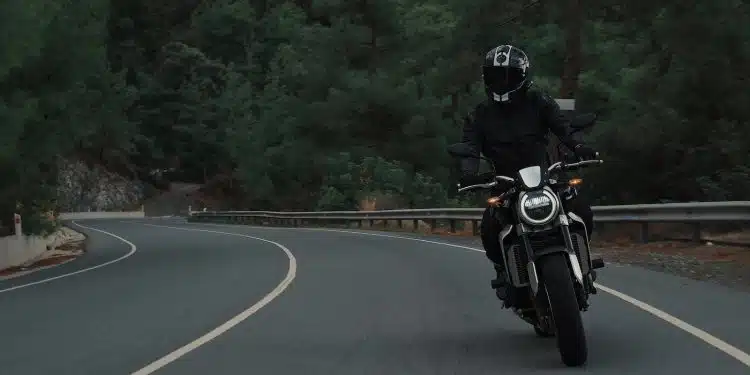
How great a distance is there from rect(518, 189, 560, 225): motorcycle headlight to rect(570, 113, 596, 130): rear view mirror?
1.99 feet

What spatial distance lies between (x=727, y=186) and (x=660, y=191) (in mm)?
4266

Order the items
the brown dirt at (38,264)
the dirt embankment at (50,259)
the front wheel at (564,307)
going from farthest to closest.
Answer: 1. the brown dirt at (38,264)
2. the dirt embankment at (50,259)
3. the front wheel at (564,307)

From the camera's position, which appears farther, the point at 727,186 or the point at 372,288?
the point at 727,186

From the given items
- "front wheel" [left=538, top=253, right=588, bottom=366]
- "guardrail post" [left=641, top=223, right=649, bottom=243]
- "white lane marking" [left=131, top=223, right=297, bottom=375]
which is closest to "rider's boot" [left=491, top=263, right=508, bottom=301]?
"front wheel" [left=538, top=253, right=588, bottom=366]

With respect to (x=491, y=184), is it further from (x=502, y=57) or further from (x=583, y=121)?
(x=502, y=57)

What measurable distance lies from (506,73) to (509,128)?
1.52 ft

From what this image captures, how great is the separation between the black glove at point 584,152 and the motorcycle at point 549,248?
47 mm

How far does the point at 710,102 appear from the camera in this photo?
29828 mm

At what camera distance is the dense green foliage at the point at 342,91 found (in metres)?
28.5

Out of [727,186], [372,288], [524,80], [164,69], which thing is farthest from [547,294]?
[164,69]

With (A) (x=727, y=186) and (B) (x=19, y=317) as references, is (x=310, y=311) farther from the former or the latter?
(A) (x=727, y=186)

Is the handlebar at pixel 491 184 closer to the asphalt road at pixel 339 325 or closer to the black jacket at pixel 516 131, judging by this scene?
the black jacket at pixel 516 131

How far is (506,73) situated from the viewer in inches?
358

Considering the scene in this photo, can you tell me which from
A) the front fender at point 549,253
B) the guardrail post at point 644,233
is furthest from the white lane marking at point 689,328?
the guardrail post at point 644,233
